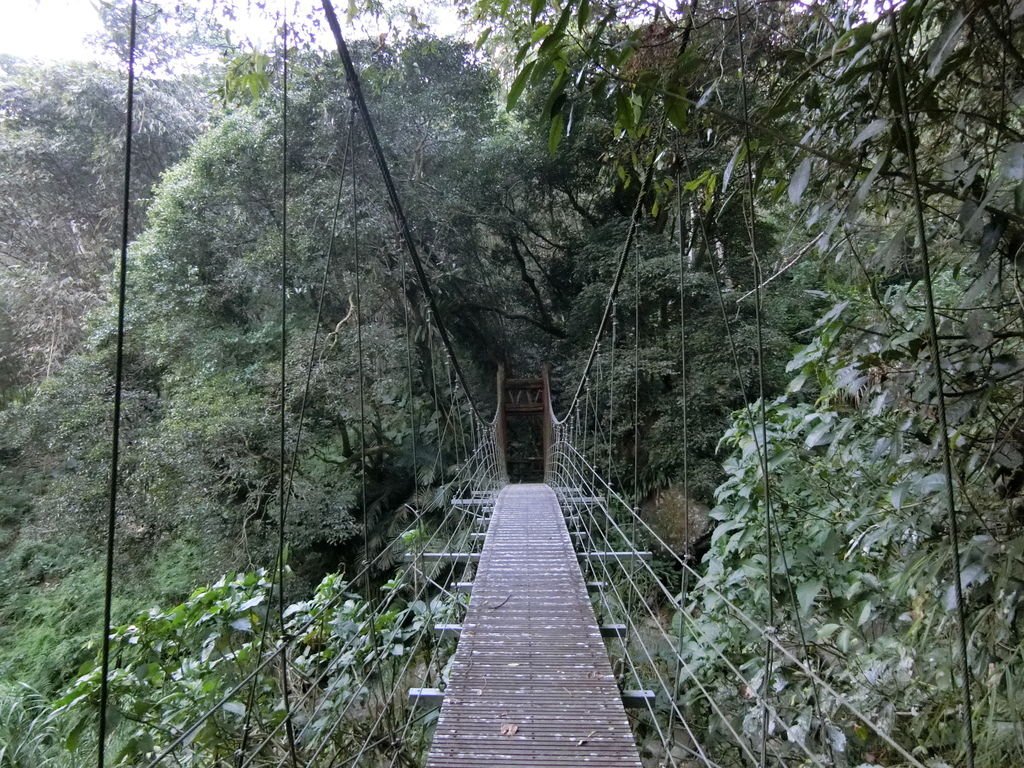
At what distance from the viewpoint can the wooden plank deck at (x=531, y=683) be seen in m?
1.05

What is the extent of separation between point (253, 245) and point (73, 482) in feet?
6.88

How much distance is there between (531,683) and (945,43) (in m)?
1.25

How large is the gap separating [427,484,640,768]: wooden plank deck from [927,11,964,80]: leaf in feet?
3.46

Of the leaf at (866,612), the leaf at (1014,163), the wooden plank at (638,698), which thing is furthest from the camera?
the wooden plank at (638,698)

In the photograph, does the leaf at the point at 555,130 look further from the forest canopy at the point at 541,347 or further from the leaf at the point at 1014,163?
the leaf at the point at 1014,163

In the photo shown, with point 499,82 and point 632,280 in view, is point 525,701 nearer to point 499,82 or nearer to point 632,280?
point 632,280

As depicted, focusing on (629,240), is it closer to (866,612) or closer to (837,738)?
(866,612)

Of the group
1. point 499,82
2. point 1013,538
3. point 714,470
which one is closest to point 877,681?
point 1013,538

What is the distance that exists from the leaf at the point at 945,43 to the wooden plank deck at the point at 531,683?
41.5 inches

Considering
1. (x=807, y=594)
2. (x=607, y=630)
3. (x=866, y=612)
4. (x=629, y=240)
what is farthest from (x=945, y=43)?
(x=607, y=630)

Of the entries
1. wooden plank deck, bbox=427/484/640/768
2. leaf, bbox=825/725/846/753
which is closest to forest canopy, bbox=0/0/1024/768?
leaf, bbox=825/725/846/753

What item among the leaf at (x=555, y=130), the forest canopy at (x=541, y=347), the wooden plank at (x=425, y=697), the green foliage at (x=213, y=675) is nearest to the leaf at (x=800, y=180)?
the forest canopy at (x=541, y=347)

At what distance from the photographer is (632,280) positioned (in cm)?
438

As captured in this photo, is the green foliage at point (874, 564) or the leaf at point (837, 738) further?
the leaf at point (837, 738)
